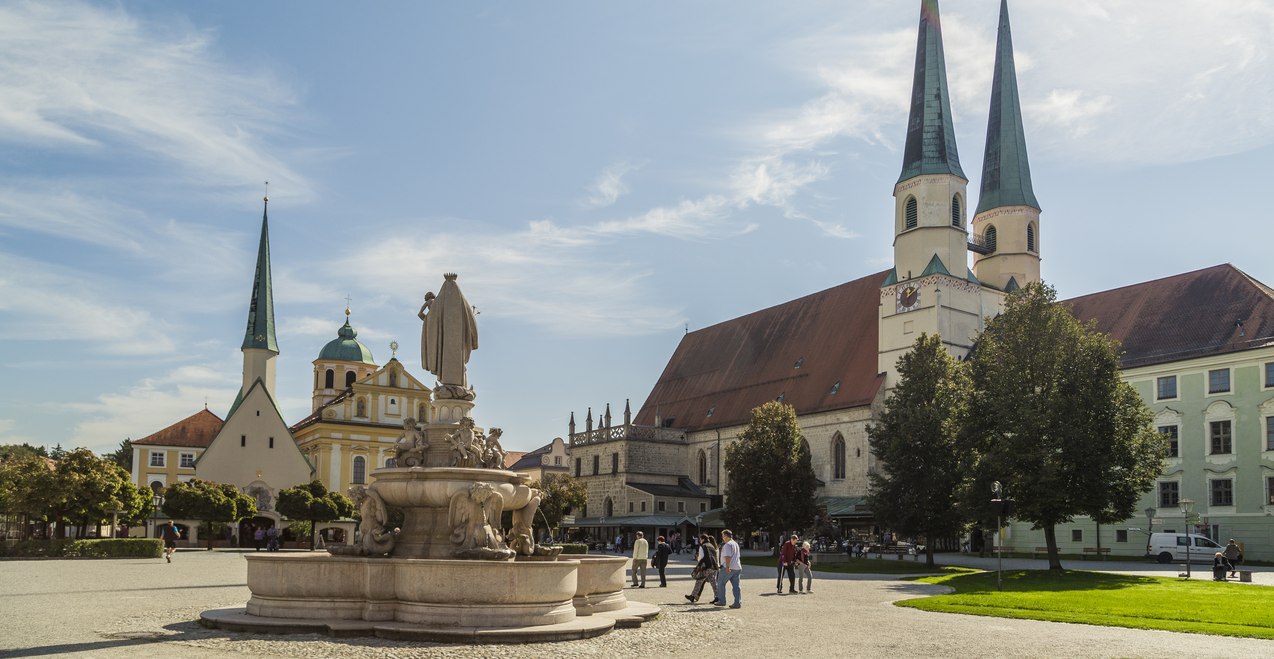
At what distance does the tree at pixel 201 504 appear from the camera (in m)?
52.6

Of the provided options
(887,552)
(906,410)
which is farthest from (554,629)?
(887,552)

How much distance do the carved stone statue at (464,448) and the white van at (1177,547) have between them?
3380 cm

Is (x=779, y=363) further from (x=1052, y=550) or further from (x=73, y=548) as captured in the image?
(x=73, y=548)

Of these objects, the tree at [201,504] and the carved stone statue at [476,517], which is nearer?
the carved stone statue at [476,517]

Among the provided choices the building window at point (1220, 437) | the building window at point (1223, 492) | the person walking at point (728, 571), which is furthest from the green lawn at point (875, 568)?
the building window at point (1220, 437)

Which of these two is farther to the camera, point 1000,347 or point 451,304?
point 1000,347

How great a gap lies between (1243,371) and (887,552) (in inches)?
665

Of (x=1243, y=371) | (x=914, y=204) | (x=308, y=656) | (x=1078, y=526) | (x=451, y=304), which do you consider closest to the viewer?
(x=308, y=656)

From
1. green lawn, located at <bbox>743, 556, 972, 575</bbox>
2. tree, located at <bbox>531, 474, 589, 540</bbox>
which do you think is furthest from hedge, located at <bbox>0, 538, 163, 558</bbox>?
green lawn, located at <bbox>743, 556, 972, 575</bbox>

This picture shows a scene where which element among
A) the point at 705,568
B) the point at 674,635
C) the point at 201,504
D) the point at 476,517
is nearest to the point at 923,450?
the point at 705,568

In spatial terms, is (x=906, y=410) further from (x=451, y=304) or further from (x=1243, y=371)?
(x=451, y=304)

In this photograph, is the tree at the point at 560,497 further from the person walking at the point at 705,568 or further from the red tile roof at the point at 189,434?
the person walking at the point at 705,568

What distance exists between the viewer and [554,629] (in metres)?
13.2

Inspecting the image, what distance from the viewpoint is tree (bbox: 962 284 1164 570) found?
29594 millimetres
